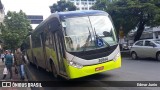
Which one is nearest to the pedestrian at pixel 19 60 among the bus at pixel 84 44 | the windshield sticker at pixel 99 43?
the bus at pixel 84 44

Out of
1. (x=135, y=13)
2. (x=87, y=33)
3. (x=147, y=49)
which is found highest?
(x=135, y=13)

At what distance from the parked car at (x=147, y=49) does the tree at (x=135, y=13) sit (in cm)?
515

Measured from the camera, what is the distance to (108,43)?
1020 cm

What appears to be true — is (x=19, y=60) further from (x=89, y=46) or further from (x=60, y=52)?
(x=89, y=46)

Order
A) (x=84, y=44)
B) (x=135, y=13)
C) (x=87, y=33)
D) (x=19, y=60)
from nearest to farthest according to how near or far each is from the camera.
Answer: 1. (x=84, y=44)
2. (x=87, y=33)
3. (x=19, y=60)
4. (x=135, y=13)

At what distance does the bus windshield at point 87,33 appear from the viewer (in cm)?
972

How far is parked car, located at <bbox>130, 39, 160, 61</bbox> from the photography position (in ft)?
57.2

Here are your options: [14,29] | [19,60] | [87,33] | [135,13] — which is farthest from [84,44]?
[14,29]

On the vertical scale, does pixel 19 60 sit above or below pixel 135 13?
below

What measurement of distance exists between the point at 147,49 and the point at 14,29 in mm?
42362

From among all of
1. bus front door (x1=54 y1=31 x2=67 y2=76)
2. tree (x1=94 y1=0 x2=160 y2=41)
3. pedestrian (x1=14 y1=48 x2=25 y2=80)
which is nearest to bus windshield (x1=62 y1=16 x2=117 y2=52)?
bus front door (x1=54 y1=31 x2=67 y2=76)

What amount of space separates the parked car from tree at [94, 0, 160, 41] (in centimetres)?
515

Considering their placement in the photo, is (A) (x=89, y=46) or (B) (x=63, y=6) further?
(B) (x=63, y=6)

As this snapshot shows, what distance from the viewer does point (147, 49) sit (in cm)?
1814
